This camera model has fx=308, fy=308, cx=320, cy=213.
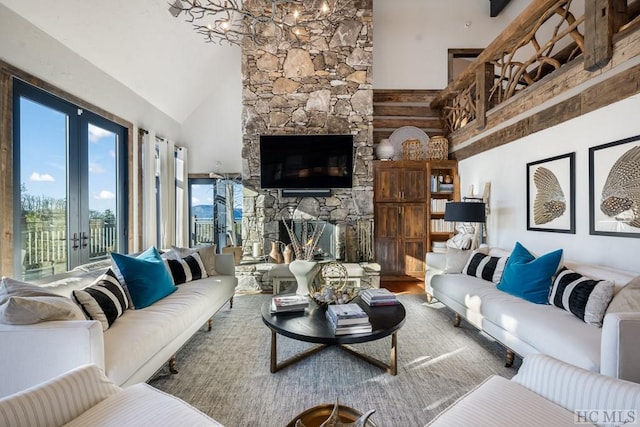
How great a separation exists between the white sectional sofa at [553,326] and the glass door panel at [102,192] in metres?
4.20

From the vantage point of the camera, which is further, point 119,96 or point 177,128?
point 177,128

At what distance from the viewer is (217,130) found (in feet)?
20.5

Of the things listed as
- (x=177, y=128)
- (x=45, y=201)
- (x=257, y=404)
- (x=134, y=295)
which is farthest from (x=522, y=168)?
(x=177, y=128)

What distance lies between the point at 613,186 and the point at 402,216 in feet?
10.1

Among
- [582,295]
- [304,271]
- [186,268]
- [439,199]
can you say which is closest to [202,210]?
[186,268]

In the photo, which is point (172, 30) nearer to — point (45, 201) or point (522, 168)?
point (45, 201)

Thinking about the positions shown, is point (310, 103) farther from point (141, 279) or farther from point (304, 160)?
point (141, 279)

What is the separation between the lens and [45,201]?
2.98 meters

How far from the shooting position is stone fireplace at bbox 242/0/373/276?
16.7ft

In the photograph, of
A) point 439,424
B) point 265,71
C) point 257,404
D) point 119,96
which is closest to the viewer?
point 439,424

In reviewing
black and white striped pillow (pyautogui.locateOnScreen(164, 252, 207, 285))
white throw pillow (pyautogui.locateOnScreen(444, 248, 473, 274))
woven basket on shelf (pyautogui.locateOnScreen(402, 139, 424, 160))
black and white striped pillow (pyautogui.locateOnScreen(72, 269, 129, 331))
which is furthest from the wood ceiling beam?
black and white striped pillow (pyautogui.locateOnScreen(72, 269, 129, 331))

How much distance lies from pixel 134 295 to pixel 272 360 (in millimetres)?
1193

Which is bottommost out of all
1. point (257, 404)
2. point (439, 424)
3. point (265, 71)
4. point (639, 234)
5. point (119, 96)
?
point (257, 404)

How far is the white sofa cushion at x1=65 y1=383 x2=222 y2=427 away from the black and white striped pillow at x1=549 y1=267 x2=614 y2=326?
2.37 metres
